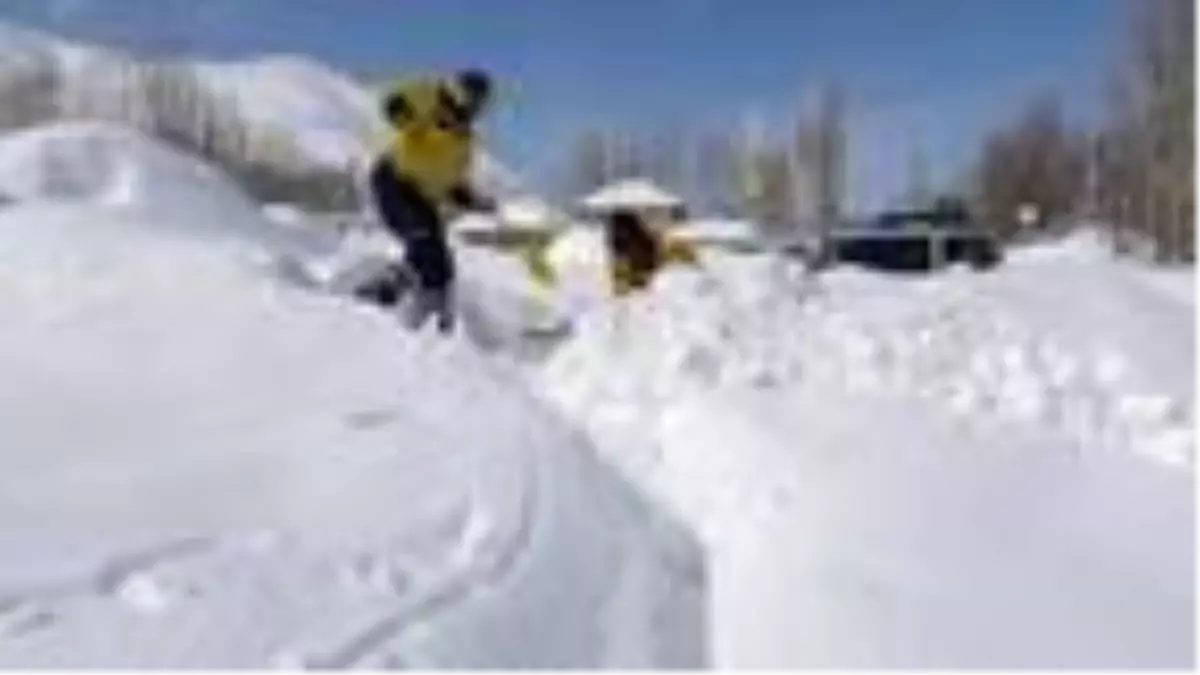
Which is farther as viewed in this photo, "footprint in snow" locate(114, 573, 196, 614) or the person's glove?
the person's glove

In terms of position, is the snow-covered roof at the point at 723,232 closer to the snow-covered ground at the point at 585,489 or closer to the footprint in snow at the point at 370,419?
the snow-covered ground at the point at 585,489

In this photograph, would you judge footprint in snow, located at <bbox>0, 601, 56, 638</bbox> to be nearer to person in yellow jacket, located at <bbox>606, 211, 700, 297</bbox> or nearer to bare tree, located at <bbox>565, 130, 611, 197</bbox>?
person in yellow jacket, located at <bbox>606, 211, 700, 297</bbox>

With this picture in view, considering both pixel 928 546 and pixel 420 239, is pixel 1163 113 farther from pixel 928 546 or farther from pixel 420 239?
pixel 928 546

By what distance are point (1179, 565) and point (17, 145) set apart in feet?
79.0

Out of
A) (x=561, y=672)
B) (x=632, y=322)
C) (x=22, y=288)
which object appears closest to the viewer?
(x=561, y=672)

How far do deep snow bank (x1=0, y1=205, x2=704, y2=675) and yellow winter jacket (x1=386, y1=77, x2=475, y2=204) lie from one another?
3493 mm

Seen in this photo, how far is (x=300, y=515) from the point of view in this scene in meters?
4.64

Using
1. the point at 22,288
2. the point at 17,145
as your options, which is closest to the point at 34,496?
the point at 22,288

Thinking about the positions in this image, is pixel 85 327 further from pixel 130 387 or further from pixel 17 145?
pixel 17 145

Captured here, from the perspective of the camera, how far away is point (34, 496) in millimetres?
4445

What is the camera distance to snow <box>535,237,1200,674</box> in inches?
172

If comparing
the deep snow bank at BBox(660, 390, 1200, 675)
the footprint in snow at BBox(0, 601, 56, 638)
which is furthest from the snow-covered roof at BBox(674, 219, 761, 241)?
the footprint in snow at BBox(0, 601, 56, 638)

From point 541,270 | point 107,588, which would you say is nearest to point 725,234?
point 541,270

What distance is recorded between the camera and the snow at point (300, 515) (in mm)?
3588
